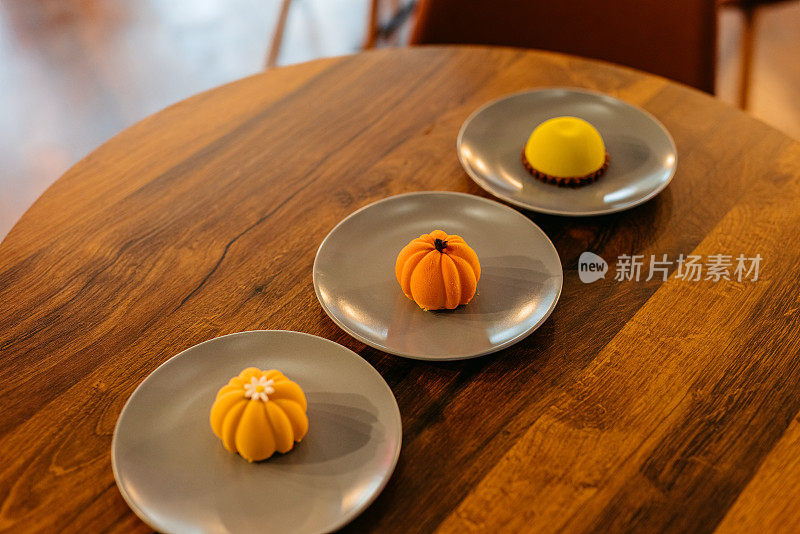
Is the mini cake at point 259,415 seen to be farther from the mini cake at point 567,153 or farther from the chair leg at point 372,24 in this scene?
the chair leg at point 372,24

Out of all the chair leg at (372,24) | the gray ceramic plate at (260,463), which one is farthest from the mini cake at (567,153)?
the chair leg at (372,24)

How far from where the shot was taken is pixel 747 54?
266cm

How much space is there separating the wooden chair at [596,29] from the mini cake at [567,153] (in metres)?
0.61

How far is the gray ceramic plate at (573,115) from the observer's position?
3.73ft

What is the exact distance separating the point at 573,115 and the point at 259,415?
0.82 m

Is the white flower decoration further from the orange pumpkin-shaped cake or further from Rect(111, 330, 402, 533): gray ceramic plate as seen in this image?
the orange pumpkin-shaped cake

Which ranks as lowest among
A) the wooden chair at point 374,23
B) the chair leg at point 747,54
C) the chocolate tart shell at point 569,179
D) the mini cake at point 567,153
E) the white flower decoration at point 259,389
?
the chair leg at point 747,54

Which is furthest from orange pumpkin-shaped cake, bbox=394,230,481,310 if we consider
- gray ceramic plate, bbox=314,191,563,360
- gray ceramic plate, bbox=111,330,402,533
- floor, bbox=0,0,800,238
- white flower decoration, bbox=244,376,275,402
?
floor, bbox=0,0,800,238

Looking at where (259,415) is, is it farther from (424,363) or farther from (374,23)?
(374,23)

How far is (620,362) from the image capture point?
3.05ft

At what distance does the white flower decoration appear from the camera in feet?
2.54

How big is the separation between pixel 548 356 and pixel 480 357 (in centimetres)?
9

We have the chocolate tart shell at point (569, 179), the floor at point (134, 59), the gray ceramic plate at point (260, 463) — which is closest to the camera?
the gray ceramic plate at point (260, 463)

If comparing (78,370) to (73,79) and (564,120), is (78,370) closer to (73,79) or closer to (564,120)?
(564,120)
